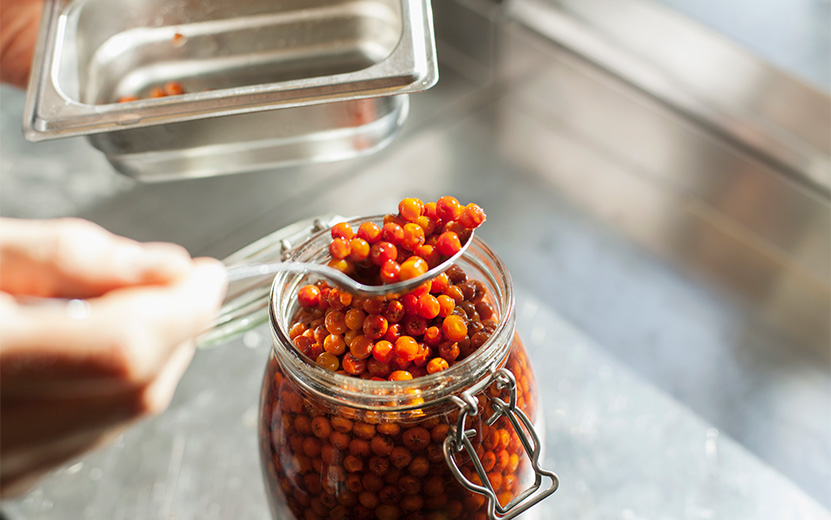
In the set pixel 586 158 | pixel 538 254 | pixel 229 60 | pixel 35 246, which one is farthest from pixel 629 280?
pixel 35 246

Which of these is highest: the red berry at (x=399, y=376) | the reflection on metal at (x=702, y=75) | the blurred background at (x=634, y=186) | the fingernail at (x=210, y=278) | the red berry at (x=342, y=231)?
the fingernail at (x=210, y=278)

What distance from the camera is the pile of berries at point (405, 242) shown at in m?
0.45

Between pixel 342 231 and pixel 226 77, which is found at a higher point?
pixel 342 231

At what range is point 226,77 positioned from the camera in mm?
857

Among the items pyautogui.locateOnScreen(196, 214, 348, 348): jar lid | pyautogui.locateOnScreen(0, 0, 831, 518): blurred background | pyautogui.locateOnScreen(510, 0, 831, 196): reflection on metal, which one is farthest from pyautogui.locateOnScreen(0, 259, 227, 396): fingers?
pyautogui.locateOnScreen(510, 0, 831, 196): reflection on metal

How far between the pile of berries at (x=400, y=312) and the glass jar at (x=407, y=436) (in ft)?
0.06

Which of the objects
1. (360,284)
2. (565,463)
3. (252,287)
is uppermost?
(360,284)

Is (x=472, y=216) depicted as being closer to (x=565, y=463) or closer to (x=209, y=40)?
(x=565, y=463)

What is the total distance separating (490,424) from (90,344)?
0.25 meters

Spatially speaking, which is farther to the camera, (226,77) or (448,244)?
(226,77)

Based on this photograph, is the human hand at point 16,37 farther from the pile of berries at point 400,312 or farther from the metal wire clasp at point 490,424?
the metal wire clasp at point 490,424

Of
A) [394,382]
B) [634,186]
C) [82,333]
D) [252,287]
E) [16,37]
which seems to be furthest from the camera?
[634,186]

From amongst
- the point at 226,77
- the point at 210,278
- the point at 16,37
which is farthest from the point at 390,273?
the point at 16,37

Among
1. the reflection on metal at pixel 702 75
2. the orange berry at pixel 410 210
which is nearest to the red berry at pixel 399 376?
the orange berry at pixel 410 210
